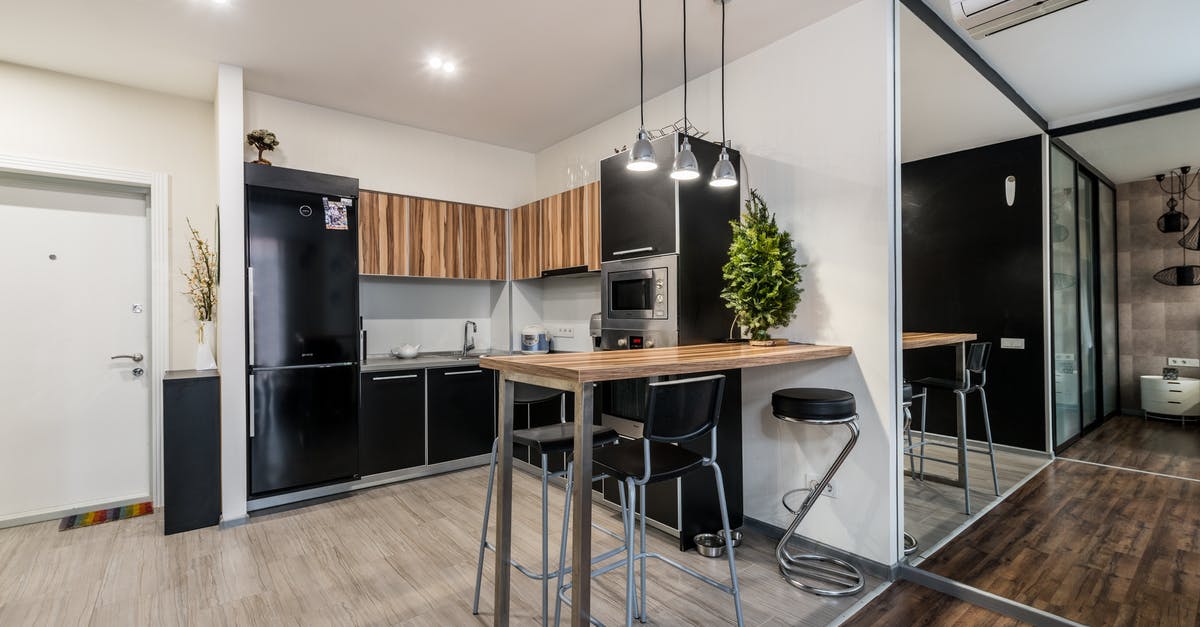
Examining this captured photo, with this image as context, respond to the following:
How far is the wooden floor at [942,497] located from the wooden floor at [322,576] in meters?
0.35

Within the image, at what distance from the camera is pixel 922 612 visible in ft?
7.25

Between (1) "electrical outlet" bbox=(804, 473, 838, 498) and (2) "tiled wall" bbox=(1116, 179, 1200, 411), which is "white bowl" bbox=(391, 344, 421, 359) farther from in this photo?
(2) "tiled wall" bbox=(1116, 179, 1200, 411)

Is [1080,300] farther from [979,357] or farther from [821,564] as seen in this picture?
[821,564]

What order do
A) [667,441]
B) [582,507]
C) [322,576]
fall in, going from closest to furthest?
[582,507] < [667,441] < [322,576]

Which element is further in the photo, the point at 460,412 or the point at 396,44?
the point at 460,412

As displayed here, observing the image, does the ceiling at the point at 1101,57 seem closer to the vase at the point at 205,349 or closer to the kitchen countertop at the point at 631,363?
the kitchen countertop at the point at 631,363

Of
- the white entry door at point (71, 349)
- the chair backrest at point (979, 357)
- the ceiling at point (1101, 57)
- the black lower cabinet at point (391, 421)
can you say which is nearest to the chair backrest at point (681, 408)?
the chair backrest at point (979, 357)

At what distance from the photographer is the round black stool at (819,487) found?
2344 millimetres

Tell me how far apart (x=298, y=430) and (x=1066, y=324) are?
420cm

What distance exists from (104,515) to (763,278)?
4235 mm

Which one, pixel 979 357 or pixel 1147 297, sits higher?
pixel 1147 297

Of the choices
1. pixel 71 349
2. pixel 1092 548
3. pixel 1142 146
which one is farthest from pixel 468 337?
pixel 1142 146

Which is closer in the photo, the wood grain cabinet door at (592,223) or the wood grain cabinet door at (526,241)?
the wood grain cabinet door at (592,223)

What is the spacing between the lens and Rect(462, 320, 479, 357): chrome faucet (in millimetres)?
4707
